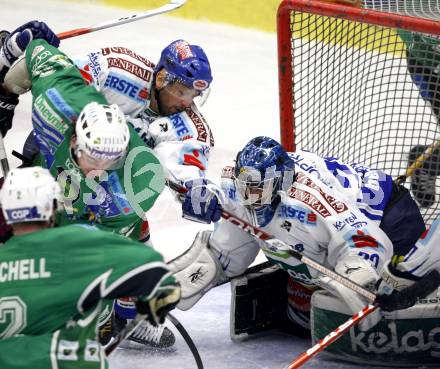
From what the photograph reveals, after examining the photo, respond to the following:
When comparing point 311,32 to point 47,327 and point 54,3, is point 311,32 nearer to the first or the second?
point 47,327

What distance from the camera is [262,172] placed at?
11.6ft

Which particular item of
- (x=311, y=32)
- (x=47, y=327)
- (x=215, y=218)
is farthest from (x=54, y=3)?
(x=47, y=327)

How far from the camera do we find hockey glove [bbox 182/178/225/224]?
3.59 meters

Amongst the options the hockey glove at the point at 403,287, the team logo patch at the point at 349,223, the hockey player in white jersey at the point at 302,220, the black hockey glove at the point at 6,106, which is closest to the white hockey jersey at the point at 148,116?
the hockey player in white jersey at the point at 302,220

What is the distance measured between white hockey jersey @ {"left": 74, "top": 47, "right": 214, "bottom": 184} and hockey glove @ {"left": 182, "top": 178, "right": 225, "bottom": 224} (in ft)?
0.27

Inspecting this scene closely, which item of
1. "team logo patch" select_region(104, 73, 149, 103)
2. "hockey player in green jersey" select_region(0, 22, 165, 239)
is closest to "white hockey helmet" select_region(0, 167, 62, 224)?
"hockey player in green jersey" select_region(0, 22, 165, 239)

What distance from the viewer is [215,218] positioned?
3621 mm

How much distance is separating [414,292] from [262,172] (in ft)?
1.91

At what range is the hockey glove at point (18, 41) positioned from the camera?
148 inches

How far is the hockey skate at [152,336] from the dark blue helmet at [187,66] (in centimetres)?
81

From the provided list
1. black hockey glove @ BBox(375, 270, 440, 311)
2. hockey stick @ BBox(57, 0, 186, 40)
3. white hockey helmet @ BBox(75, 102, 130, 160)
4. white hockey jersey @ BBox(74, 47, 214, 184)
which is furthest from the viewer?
hockey stick @ BBox(57, 0, 186, 40)

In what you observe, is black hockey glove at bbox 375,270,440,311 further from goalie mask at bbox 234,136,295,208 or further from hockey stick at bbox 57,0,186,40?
hockey stick at bbox 57,0,186,40

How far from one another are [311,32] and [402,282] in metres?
1.17

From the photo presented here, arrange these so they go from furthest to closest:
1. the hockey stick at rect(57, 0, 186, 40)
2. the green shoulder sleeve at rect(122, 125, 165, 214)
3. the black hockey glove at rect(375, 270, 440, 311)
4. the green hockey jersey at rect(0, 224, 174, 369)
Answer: the hockey stick at rect(57, 0, 186, 40), the green shoulder sleeve at rect(122, 125, 165, 214), the black hockey glove at rect(375, 270, 440, 311), the green hockey jersey at rect(0, 224, 174, 369)
